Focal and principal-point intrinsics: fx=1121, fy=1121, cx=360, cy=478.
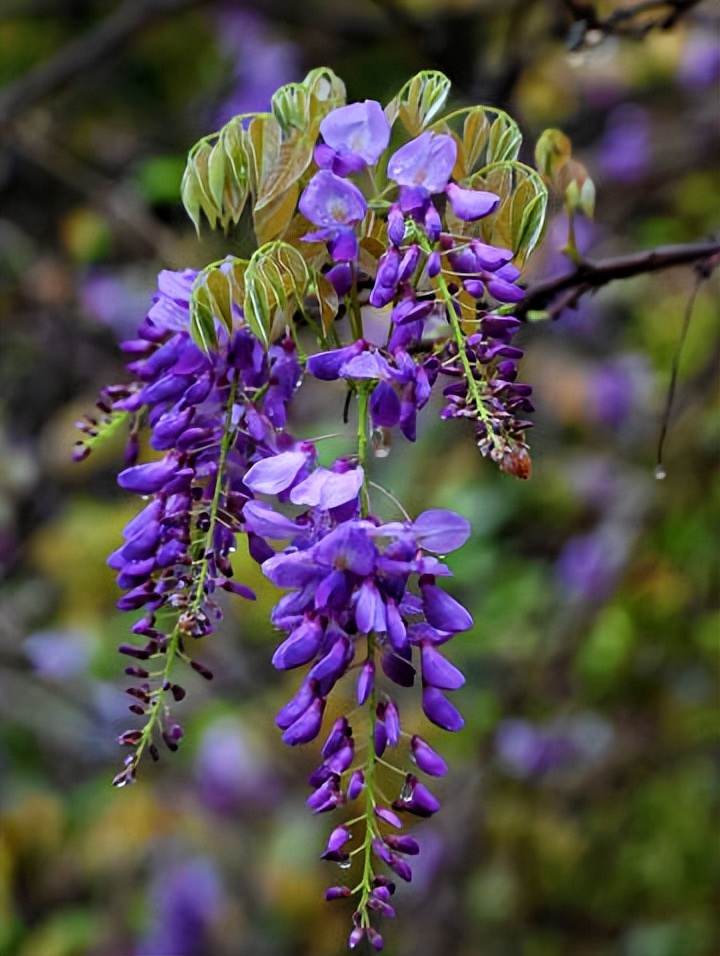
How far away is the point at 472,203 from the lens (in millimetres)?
727

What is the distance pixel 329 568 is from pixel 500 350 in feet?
0.58

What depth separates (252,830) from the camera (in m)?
2.70

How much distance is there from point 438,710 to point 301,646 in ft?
0.33

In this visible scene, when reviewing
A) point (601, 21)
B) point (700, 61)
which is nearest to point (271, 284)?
point (601, 21)

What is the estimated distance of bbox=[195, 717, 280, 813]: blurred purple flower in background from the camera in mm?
2617

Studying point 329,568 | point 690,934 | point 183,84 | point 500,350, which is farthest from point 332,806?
point 183,84

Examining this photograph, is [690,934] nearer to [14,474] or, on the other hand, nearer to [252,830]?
[252,830]

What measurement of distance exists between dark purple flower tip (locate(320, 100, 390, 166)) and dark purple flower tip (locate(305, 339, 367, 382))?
0.43 ft

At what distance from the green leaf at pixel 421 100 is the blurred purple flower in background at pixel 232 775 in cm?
199

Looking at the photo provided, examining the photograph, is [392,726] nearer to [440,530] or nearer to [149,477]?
[440,530]

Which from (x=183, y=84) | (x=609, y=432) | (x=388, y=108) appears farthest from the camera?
(x=183, y=84)

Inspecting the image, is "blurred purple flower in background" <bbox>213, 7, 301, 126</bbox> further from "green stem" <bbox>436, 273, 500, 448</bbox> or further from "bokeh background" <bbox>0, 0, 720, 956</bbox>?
"green stem" <bbox>436, 273, 500, 448</bbox>

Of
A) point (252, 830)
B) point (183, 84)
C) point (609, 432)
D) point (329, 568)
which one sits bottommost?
point (252, 830)

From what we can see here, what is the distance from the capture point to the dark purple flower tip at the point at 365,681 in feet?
2.11
